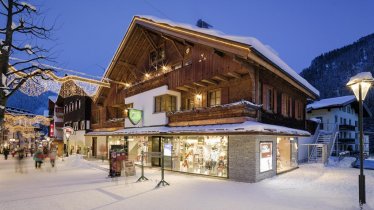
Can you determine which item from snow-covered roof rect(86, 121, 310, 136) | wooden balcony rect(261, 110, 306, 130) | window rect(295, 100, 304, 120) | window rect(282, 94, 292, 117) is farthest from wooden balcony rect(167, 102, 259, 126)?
window rect(295, 100, 304, 120)

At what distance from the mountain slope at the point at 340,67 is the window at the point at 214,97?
50.1 meters

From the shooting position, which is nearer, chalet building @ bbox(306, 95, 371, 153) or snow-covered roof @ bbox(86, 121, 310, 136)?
snow-covered roof @ bbox(86, 121, 310, 136)

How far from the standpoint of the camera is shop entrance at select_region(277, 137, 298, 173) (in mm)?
18453

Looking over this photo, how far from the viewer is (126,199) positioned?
1025 cm

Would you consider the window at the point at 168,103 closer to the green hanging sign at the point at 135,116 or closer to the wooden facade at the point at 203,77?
the wooden facade at the point at 203,77

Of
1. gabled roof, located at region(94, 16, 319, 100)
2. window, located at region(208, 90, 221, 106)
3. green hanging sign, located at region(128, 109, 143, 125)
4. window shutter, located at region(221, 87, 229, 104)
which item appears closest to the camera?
gabled roof, located at region(94, 16, 319, 100)

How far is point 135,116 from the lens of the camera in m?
22.2

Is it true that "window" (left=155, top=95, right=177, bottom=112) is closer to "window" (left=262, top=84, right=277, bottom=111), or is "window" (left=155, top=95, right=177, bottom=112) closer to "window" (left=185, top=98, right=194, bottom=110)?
"window" (left=185, top=98, right=194, bottom=110)

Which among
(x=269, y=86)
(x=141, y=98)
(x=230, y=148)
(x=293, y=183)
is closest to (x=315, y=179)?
(x=293, y=183)

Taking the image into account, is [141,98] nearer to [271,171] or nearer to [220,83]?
[220,83]

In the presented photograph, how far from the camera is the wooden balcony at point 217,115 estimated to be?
1484 centimetres

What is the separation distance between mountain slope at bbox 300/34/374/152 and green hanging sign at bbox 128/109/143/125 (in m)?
51.2

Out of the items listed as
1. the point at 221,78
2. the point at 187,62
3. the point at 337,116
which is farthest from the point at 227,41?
the point at 337,116

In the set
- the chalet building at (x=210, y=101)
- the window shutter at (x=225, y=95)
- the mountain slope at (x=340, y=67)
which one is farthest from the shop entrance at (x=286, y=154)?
the mountain slope at (x=340, y=67)
